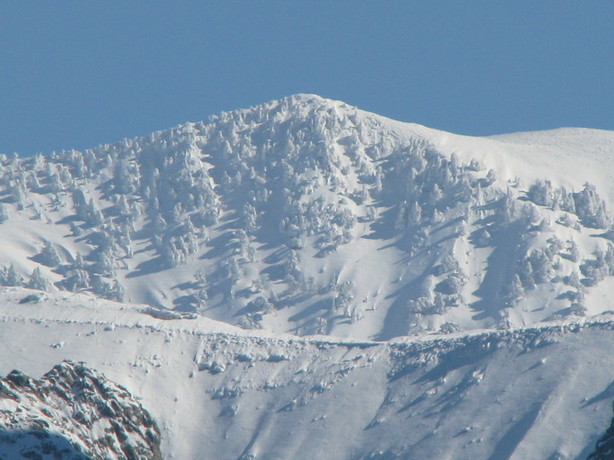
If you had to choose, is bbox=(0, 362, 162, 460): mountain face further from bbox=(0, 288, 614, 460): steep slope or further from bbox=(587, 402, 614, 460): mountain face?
bbox=(0, 288, 614, 460): steep slope

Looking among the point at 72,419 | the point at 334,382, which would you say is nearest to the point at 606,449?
the point at 72,419

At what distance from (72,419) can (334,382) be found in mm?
93628

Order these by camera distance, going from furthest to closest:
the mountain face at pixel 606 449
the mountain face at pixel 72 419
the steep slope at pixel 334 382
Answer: the steep slope at pixel 334 382, the mountain face at pixel 72 419, the mountain face at pixel 606 449

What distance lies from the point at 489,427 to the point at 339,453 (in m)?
17.8

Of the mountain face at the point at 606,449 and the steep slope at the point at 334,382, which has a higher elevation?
the steep slope at the point at 334,382

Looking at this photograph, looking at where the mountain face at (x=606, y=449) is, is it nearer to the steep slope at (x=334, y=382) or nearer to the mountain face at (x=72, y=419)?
the mountain face at (x=72, y=419)

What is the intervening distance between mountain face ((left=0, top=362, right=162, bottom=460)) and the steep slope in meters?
67.1

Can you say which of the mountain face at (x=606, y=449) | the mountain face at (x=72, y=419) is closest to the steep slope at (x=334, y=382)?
the mountain face at (x=72, y=419)

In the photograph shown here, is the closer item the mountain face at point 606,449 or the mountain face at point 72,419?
the mountain face at point 606,449

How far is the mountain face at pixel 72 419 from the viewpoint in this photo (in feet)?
211

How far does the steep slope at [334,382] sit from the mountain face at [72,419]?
6706cm

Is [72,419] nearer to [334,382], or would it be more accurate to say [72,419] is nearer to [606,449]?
[606,449]

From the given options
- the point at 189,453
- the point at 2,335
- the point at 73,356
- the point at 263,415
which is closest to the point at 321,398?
the point at 263,415

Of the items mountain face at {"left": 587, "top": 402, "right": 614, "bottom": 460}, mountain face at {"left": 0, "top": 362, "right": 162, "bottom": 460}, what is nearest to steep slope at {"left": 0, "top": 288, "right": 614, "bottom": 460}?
mountain face at {"left": 0, "top": 362, "right": 162, "bottom": 460}
